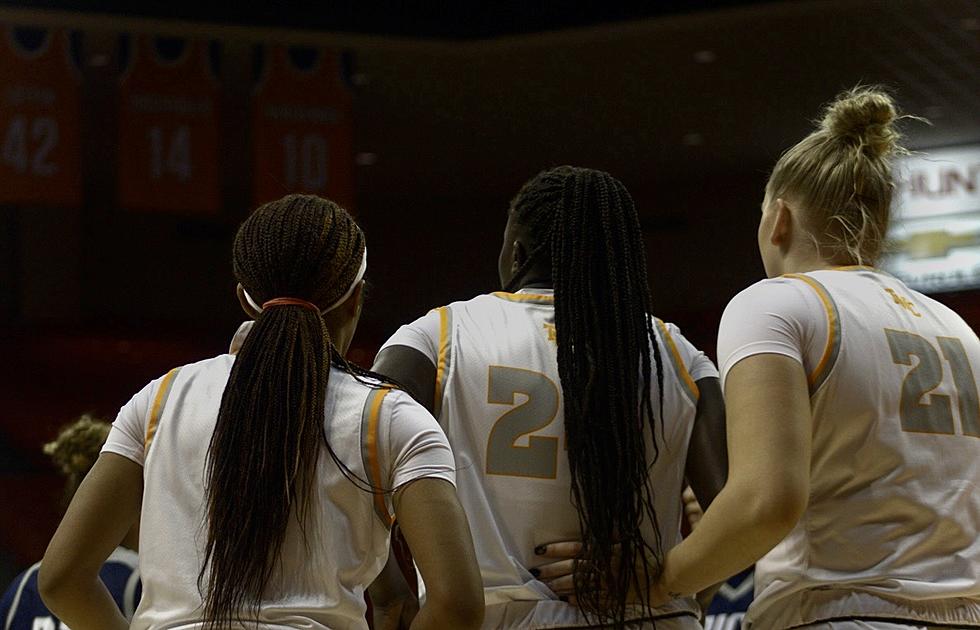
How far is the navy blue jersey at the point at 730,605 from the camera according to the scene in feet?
15.7

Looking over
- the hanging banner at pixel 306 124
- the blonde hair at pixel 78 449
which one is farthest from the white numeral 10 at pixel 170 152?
the blonde hair at pixel 78 449

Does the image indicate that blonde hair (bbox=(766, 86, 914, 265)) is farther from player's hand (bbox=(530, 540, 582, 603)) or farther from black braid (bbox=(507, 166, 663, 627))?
player's hand (bbox=(530, 540, 582, 603))

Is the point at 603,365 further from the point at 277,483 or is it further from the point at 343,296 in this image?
the point at 277,483

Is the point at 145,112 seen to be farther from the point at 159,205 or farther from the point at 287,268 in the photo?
the point at 287,268

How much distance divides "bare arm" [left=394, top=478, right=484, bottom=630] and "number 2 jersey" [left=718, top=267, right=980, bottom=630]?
0.53m

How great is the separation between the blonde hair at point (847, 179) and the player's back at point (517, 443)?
1.09 feet

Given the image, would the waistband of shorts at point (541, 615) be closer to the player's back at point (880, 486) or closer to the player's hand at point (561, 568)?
the player's hand at point (561, 568)

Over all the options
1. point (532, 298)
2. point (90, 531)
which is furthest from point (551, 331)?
point (90, 531)

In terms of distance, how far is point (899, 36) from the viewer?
8.74 m

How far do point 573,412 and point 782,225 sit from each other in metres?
0.48

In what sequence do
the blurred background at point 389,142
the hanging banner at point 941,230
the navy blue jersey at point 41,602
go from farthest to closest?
the hanging banner at point 941,230, the blurred background at point 389,142, the navy blue jersey at point 41,602

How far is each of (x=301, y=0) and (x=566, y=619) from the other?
6.95m

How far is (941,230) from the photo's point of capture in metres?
9.89

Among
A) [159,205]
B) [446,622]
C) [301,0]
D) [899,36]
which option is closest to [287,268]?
[446,622]
